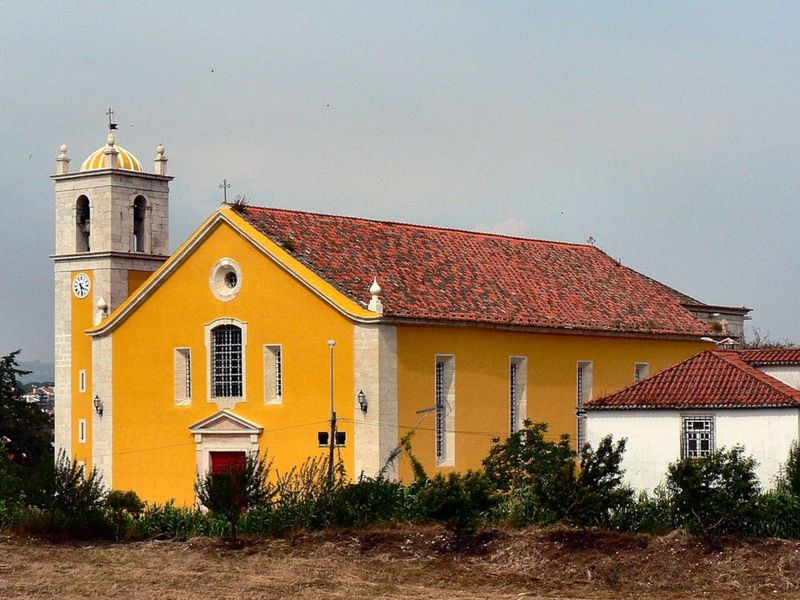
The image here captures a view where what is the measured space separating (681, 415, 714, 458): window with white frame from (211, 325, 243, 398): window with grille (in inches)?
492

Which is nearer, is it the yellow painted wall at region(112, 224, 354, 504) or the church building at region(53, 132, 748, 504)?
the church building at region(53, 132, 748, 504)

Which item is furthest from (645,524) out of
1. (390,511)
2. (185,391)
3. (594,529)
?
(185,391)

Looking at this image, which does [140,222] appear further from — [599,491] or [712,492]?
[712,492]

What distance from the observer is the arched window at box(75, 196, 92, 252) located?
56.4 m

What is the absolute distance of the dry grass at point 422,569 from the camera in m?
28.7

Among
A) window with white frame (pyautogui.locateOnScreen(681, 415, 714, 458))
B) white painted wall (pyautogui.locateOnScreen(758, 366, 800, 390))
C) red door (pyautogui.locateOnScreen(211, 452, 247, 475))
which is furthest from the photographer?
red door (pyautogui.locateOnScreen(211, 452, 247, 475))

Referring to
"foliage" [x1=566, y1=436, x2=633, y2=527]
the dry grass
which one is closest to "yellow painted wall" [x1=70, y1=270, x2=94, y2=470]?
the dry grass

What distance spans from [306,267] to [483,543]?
13.0m

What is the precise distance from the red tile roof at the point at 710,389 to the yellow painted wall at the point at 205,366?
24.0ft

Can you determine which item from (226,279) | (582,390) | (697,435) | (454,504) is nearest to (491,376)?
(582,390)

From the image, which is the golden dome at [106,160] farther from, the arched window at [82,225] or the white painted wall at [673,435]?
the white painted wall at [673,435]

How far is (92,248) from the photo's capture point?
5600cm

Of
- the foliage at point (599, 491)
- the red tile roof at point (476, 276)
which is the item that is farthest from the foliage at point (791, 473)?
the red tile roof at point (476, 276)

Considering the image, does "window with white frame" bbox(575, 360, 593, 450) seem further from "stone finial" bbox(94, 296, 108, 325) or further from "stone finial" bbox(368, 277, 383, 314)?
"stone finial" bbox(94, 296, 108, 325)
